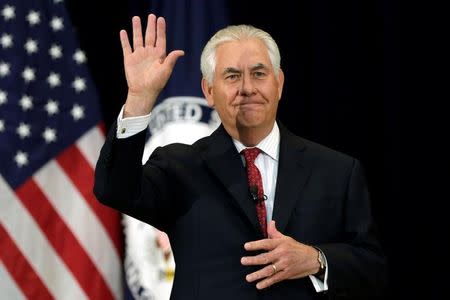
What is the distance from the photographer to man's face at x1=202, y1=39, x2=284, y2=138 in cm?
196

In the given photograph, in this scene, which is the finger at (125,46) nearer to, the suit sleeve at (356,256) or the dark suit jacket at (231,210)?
the dark suit jacket at (231,210)

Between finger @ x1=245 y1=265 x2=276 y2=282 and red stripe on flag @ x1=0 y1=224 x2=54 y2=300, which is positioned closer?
finger @ x1=245 y1=265 x2=276 y2=282

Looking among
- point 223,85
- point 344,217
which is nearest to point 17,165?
point 223,85

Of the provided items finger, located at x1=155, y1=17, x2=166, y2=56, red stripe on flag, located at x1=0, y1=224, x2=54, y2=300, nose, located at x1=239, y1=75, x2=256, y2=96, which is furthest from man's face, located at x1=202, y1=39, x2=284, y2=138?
red stripe on flag, located at x1=0, y1=224, x2=54, y2=300

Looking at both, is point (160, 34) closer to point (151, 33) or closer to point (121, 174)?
point (151, 33)

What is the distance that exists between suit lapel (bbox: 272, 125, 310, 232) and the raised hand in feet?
1.29

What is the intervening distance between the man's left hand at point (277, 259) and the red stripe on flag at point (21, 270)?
6.00 ft

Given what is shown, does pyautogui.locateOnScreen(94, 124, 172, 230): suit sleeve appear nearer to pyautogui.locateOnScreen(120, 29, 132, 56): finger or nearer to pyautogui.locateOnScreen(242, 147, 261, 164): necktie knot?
pyautogui.locateOnScreen(120, 29, 132, 56): finger

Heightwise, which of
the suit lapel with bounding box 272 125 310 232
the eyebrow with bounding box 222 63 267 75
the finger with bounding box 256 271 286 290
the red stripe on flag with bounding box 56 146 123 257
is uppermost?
the eyebrow with bounding box 222 63 267 75

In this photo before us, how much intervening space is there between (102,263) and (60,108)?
0.73 meters

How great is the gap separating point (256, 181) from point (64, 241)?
1.69 m

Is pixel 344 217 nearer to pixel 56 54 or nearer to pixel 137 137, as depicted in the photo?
pixel 137 137

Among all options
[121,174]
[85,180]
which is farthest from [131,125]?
[85,180]

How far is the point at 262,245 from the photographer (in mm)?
1688
